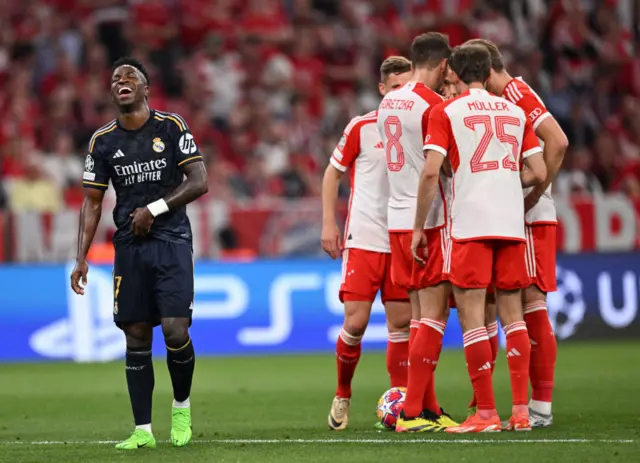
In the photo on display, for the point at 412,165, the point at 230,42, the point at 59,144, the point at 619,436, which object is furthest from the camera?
the point at 230,42

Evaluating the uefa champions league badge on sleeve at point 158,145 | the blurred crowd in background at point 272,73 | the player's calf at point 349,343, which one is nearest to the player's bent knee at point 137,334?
the uefa champions league badge on sleeve at point 158,145

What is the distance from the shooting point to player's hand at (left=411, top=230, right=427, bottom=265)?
310 inches

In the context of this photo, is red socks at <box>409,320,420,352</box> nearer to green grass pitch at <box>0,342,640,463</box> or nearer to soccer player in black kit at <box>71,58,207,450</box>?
green grass pitch at <box>0,342,640,463</box>

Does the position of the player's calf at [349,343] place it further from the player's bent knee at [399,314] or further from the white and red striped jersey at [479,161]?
the white and red striped jersey at [479,161]

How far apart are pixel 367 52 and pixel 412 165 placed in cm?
1453

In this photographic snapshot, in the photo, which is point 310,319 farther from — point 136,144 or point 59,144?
point 136,144

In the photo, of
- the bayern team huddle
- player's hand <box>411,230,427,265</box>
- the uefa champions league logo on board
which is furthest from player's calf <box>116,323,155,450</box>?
the uefa champions league logo on board

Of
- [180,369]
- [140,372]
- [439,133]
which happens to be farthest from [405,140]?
[140,372]

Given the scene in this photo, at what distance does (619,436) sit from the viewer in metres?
7.60

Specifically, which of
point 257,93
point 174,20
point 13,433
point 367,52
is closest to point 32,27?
point 174,20

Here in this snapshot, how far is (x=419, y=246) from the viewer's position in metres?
7.93

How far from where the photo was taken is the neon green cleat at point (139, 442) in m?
7.60

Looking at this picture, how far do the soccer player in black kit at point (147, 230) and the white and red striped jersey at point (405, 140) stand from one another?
136 centimetres

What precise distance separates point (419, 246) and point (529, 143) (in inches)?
37.2
